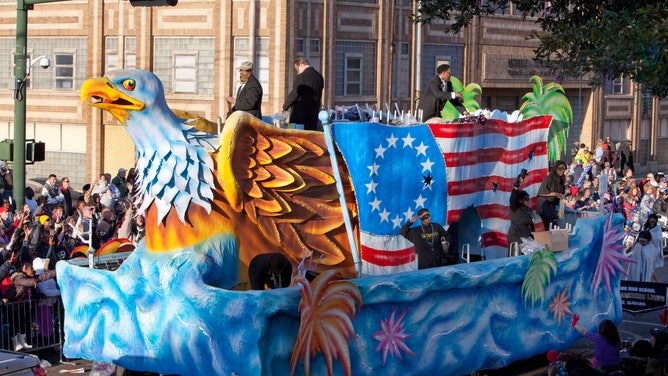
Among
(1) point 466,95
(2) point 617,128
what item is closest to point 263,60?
(1) point 466,95

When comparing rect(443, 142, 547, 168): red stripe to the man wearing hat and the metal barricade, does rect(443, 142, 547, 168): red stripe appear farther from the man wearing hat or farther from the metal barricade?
the man wearing hat

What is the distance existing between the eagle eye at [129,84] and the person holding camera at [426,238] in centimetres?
344

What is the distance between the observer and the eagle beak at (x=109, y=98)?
11.6 meters

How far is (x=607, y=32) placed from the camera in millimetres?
14742

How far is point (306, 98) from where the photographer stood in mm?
13625

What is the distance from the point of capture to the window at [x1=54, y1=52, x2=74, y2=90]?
117 feet

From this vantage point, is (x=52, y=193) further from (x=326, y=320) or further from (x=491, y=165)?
(x=326, y=320)

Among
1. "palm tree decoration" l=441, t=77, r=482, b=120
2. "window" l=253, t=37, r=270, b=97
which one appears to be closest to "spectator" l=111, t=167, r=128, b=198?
"window" l=253, t=37, r=270, b=97

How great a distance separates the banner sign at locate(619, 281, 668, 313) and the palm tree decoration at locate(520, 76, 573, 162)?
245 cm

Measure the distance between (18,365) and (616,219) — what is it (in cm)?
939

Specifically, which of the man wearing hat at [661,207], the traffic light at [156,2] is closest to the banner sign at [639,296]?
the traffic light at [156,2]

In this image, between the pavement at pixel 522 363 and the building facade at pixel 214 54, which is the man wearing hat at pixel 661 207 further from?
the pavement at pixel 522 363

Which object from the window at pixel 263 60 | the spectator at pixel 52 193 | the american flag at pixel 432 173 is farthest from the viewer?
the window at pixel 263 60

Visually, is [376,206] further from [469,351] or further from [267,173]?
[469,351]
